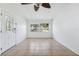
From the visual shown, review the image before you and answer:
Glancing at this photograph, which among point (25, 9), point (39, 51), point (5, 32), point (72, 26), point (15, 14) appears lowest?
point (39, 51)

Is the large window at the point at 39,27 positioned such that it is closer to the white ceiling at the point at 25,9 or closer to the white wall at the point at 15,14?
the white wall at the point at 15,14

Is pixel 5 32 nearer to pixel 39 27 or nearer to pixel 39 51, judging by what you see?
pixel 39 51

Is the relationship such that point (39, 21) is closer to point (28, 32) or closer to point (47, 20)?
point (47, 20)

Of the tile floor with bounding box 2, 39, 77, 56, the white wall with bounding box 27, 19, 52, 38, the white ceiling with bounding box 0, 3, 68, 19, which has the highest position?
the white ceiling with bounding box 0, 3, 68, 19

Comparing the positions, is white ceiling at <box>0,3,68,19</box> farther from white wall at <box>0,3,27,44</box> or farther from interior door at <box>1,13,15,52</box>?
interior door at <box>1,13,15,52</box>

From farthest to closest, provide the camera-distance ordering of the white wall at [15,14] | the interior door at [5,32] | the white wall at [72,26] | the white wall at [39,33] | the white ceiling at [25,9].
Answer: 1. the white wall at [39,33]
2. the white ceiling at [25,9]
3. the white wall at [15,14]
4. the interior door at [5,32]
5. the white wall at [72,26]

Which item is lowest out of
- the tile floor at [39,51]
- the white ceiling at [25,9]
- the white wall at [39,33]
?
the tile floor at [39,51]

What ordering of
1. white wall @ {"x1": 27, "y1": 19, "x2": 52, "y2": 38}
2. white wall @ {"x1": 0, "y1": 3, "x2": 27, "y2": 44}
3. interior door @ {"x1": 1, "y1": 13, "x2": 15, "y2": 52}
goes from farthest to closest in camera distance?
white wall @ {"x1": 27, "y1": 19, "x2": 52, "y2": 38}, white wall @ {"x1": 0, "y1": 3, "x2": 27, "y2": 44}, interior door @ {"x1": 1, "y1": 13, "x2": 15, "y2": 52}

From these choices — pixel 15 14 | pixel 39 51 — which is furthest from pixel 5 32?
pixel 15 14

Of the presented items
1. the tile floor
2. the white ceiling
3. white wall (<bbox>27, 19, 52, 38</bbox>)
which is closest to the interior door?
the tile floor

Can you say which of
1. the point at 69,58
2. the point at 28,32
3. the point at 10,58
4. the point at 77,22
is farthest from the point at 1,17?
the point at 28,32

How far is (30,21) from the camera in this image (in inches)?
518

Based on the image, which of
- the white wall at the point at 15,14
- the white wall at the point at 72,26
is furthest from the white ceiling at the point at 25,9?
the white wall at the point at 72,26

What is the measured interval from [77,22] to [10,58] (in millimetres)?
3365
